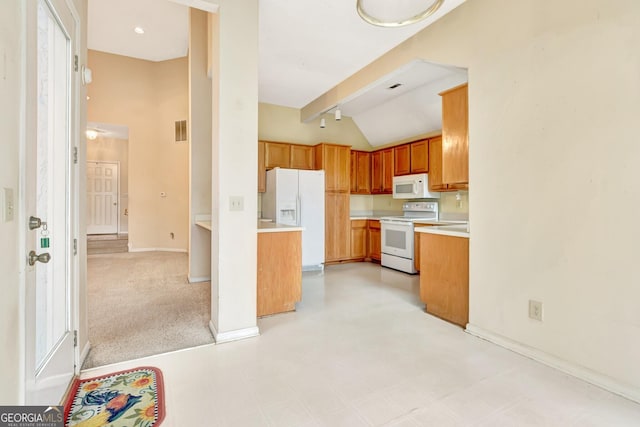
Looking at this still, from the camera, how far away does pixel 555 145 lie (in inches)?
79.4

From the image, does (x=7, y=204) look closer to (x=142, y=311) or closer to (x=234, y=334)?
(x=234, y=334)

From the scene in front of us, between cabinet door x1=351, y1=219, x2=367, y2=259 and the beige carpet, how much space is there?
2796 mm

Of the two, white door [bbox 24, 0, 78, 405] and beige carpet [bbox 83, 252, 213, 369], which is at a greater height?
white door [bbox 24, 0, 78, 405]

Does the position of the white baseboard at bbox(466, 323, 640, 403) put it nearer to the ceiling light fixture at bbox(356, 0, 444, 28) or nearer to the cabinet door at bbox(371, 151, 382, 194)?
the ceiling light fixture at bbox(356, 0, 444, 28)

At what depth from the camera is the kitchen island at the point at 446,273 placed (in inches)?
106

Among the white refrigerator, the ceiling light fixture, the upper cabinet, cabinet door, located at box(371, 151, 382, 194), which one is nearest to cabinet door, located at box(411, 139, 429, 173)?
cabinet door, located at box(371, 151, 382, 194)

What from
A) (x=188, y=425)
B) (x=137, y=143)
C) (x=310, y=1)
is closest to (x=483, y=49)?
(x=310, y=1)

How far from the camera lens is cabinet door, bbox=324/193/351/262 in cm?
541

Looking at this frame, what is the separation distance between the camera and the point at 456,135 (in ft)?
9.66

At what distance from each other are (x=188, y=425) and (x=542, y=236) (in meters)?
2.48

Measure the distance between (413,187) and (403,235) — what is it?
0.85 m

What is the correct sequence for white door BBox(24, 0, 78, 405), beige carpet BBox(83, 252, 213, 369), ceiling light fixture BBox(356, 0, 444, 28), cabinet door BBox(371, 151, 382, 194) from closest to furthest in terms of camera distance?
white door BBox(24, 0, 78, 405)
ceiling light fixture BBox(356, 0, 444, 28)
beige carpet BBox(83, 252, 213, 369)
cabinet door BBox(371, 151, 382, 194)

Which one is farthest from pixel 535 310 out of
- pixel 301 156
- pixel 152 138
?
pixel 152 138

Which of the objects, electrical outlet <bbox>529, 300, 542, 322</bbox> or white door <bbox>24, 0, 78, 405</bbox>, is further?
electrical outlet <bbox>529, 300, 542, 322</bbox>
